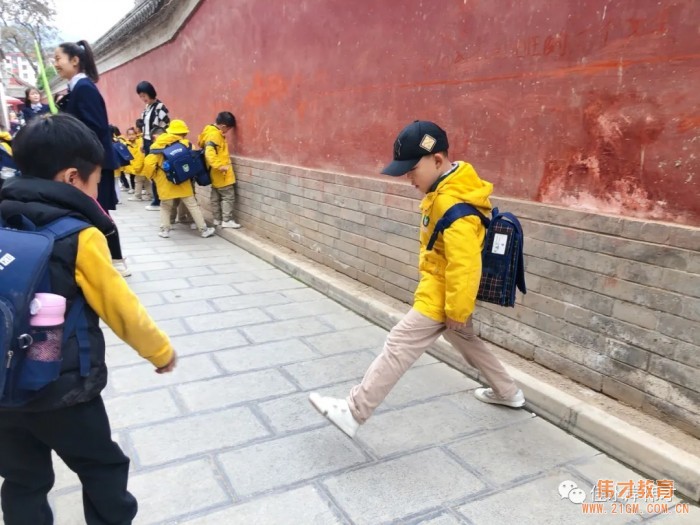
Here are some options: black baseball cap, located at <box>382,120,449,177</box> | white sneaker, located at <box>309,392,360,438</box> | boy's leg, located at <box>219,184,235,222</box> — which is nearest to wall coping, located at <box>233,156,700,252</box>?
black baseball cap, located at <box>382,120,449,177</box>

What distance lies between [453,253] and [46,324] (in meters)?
1.55

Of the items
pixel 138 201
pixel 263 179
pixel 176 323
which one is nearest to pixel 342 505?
pixel 176 323

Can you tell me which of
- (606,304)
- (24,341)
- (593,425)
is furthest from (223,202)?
(24,341)

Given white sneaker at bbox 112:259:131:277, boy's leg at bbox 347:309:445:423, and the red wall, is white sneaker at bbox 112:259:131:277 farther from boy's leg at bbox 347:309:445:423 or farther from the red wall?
boy's leg at bbox 347:309:445:423

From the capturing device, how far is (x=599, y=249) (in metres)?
2.77

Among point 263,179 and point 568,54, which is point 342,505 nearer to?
point 568,54

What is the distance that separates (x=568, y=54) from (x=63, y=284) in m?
2.68

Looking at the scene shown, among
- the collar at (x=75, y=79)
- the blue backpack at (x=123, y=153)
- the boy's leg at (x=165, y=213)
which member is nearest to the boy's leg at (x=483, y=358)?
the collar at (x=75, y=79)

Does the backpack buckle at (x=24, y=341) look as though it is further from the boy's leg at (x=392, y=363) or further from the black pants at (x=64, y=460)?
the boy's leg at (x=392, y=363)

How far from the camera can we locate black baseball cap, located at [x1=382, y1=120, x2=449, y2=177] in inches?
94.2

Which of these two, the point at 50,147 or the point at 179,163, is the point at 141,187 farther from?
the point at 50,147

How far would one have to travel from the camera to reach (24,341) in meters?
1.40

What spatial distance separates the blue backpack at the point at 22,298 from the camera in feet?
4.44

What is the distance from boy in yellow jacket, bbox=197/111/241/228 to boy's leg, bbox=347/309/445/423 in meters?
5.41
